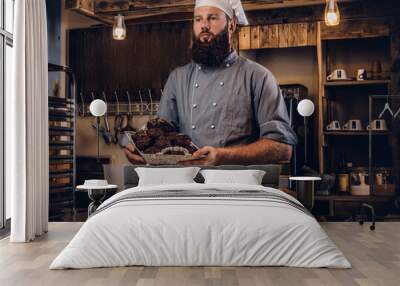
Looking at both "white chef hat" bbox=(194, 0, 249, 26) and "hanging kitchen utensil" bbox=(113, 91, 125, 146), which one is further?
"hanging kitchen utensil" bbox=(113, 91, 125, 146)

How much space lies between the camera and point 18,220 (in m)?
5.05

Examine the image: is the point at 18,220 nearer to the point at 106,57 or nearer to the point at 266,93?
the point at 106,57

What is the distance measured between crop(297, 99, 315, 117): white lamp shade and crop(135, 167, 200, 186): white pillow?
4.33 ft

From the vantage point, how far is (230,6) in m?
6.04

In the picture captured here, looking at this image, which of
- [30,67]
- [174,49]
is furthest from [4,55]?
[174,49]

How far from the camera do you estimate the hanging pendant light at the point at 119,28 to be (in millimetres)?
6055

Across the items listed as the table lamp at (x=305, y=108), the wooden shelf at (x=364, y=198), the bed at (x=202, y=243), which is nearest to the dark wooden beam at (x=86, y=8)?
the table lamp at (x=305, y=108)

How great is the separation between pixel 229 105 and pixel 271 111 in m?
0.48

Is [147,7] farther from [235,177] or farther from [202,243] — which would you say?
[202,243]

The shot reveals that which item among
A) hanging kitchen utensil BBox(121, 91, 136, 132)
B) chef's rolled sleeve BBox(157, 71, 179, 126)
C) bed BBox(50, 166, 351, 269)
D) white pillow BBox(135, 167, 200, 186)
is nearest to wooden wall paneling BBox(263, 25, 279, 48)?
chef's rolled sleeve BBox(157, 71, 179, 126)

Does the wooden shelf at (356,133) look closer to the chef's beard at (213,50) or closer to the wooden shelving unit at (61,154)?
the chef's beard at (213,50)

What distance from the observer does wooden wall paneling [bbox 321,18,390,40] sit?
5.98 m

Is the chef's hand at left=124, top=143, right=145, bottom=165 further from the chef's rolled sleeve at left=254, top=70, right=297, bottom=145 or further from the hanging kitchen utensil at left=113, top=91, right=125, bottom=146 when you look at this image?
the chef's rolled sleeve at left=254, top=70, right=297, bottom=145

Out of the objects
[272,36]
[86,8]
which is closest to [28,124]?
[86,8]
